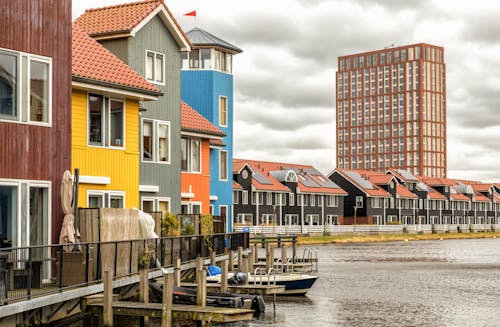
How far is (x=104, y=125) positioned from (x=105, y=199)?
2.96 metres

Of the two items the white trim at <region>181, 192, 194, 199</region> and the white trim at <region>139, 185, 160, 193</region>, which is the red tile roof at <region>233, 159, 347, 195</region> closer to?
the white trim at <region>181, 192, 194, 199</region>

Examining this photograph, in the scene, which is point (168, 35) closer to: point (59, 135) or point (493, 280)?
point (59, 135)

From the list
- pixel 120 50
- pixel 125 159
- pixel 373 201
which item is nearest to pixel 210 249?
pixel 125 159

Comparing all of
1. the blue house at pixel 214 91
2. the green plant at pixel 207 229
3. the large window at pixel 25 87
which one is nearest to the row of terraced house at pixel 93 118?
the large window at pixel 25 87

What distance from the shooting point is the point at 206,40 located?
5606cm

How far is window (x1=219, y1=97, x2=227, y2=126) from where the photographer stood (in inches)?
2239

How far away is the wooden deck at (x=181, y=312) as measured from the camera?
82.3ft

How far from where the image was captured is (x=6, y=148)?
24656 millimetres

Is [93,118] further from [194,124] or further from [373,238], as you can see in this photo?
[373,238]

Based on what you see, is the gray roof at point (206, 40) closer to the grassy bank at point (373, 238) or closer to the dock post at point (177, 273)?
the dock post at point (177, 273)

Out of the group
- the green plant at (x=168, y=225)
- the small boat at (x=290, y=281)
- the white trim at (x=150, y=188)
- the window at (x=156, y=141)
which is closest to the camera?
the green plant at (x=168, y=225)

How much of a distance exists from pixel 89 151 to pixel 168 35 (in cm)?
1077

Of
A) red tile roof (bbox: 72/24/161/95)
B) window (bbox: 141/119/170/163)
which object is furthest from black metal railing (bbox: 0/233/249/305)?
window (bbox: 141/119/170/163)

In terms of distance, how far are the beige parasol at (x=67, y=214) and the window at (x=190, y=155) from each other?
1919 cm
